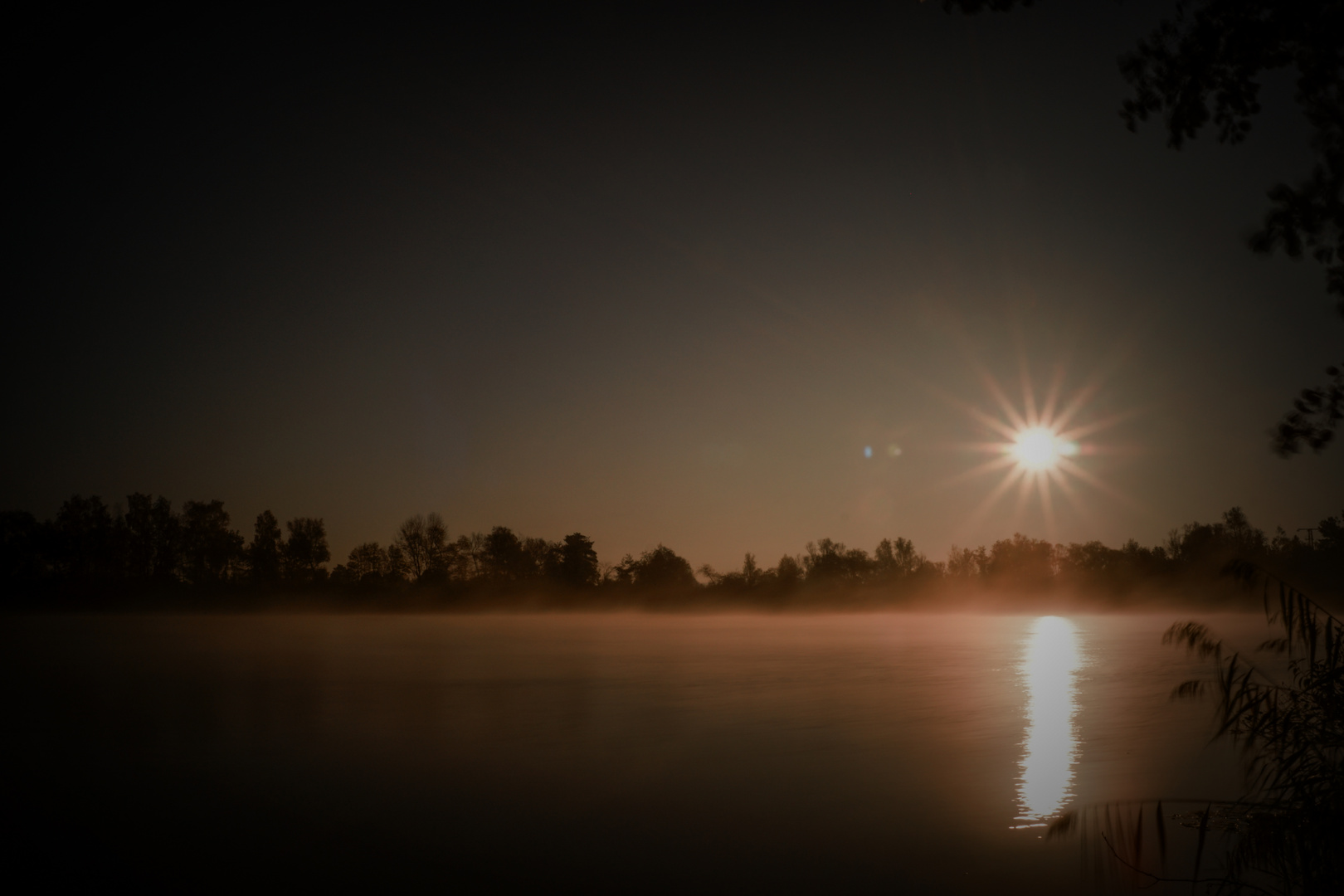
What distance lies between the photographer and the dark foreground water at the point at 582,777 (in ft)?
33.3

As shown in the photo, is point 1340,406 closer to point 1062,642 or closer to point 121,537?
point 1062,642

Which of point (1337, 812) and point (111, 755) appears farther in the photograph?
point (111, 755)

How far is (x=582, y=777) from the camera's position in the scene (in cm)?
1499

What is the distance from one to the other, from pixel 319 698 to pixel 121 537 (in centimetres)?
9124

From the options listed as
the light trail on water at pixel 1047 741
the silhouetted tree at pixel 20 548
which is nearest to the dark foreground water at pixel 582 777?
the light trail on water at pixel 1047 741

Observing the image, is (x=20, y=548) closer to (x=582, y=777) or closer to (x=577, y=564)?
(x=577, y=564)

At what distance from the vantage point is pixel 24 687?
28.9 m

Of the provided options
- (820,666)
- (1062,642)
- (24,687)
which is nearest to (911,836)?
(820,666)

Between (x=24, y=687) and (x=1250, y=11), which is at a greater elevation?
(x=1250, y=11)

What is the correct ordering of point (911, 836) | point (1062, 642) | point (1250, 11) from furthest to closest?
point (1062, 642) < point (911, 836) < point (1250, 11)

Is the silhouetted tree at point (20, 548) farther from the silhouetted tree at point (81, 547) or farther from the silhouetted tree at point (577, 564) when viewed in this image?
the silhouetted tree at point (577, 564)

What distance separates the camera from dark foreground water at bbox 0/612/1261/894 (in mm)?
10164

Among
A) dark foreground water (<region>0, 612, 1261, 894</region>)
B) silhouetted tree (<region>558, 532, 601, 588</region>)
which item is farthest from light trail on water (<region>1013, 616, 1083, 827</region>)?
silhouetted tree (<region>558, 532, 601, 588</region>)

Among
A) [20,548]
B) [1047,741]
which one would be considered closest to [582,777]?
[1047,741]
